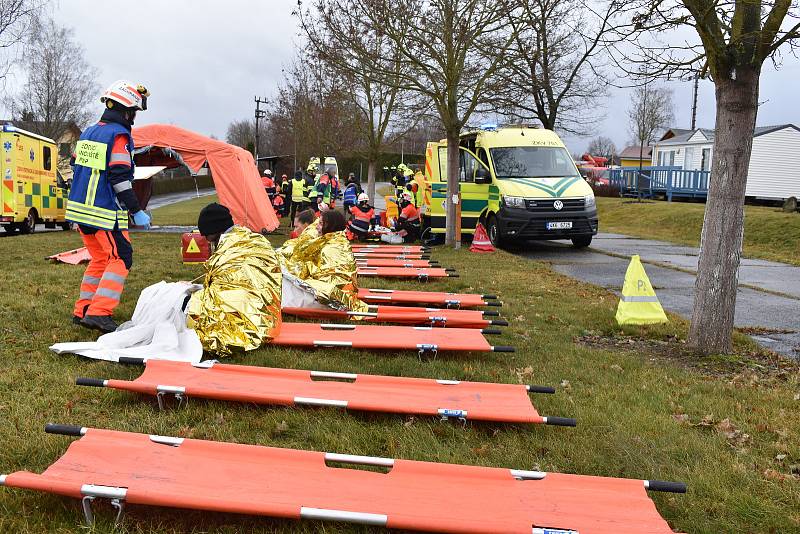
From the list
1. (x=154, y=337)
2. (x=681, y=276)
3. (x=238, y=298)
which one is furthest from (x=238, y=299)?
(x=681, y=276)

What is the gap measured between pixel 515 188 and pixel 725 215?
8.39 metres

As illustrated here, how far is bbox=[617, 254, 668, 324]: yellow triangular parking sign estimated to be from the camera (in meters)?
7.05

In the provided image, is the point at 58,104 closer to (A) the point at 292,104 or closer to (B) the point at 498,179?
(A) the point at 292,104

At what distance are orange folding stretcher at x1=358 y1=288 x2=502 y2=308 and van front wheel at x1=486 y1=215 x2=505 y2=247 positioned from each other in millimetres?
6536

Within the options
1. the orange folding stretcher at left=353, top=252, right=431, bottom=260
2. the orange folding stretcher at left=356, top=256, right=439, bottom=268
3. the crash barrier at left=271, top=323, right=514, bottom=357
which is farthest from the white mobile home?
the crash barrier at left=271, top=323, right=514, bottom=357

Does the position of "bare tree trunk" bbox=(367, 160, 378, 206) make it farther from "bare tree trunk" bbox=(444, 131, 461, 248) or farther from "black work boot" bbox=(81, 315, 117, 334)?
"black work boot" bbox=(81, 315, 117, 334)

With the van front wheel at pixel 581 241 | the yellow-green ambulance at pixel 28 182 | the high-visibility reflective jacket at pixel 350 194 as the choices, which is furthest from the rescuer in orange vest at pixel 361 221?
the yellow-green ambulance at pixel 28 182

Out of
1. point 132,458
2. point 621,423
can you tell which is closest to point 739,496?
point 621,423

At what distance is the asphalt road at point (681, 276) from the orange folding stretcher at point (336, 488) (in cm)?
431

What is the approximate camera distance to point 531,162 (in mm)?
14812

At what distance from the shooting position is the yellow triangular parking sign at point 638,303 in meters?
7.05

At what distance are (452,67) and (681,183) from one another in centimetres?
2231

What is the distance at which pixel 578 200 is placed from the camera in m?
14.1

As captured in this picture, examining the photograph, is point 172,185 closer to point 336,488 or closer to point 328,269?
point 328,269
